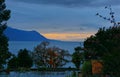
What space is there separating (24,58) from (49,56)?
12.3 ft

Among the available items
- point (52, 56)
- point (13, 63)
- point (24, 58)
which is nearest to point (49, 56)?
point (52, 56)

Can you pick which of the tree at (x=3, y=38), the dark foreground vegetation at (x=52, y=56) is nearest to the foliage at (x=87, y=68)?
the dark foreground vegetation at (x=52, y=56)

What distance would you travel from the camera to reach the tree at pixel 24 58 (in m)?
42.6

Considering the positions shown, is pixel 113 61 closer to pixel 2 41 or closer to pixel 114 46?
pixel 114 46

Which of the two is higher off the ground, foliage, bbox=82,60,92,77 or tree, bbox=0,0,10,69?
tree, bbox=0,0,10,69

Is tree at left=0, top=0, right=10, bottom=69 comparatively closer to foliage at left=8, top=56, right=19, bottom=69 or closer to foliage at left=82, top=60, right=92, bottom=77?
foliage at left=8, top=56, right=19, bottom=69

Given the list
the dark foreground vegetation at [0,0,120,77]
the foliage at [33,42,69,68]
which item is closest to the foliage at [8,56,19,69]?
the dark foreground vegetation at [0,0,120,77]

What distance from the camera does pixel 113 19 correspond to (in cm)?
1686

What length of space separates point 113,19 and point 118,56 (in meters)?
2.30

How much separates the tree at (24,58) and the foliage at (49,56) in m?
0.96

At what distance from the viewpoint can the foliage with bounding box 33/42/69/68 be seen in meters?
44.8

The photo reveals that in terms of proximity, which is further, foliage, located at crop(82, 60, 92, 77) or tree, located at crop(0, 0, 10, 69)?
tree, located at crop(0, 0, 10, 69)

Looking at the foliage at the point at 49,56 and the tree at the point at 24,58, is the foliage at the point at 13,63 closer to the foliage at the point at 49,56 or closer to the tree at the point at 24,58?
the tree at the point at 24,58

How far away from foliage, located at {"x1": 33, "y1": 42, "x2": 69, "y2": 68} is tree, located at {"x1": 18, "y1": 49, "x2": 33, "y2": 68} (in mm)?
962
